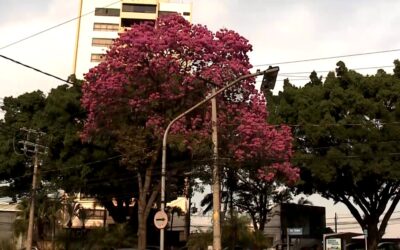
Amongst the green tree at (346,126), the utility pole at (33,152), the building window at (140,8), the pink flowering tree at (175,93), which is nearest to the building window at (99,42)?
the building window at (140,8)

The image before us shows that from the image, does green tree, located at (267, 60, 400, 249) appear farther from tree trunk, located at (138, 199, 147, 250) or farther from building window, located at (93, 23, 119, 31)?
building window, located at (93, 23, 119, 31)

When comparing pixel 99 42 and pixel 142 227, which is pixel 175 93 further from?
pixel 99 42

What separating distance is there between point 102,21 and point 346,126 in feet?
161

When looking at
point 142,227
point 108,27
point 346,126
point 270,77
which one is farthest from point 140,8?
point 270,77

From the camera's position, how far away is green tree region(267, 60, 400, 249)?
37844 millimetres

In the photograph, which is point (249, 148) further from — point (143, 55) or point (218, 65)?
point (143, 55)

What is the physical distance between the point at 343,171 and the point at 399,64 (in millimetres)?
7956

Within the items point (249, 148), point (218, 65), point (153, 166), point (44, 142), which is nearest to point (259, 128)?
point (249, 148)

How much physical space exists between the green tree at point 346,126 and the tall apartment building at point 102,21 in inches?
1634

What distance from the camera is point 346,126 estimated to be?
1511 inches

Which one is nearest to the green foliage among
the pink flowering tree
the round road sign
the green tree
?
the green tree

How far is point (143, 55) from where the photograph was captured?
29.5 metres

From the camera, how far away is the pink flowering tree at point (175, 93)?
29.4 meters

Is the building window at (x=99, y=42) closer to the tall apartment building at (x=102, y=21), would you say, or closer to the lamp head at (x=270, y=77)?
the tall apartment building at (x=102, y=21)
